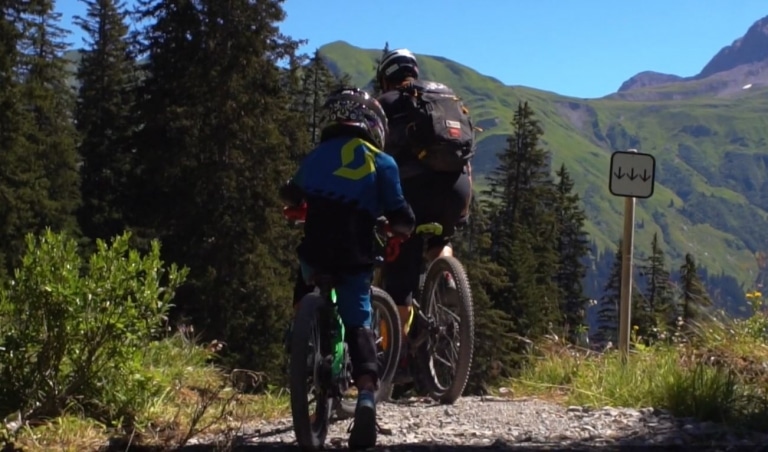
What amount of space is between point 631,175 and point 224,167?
20.6 m

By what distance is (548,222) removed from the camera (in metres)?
49.9

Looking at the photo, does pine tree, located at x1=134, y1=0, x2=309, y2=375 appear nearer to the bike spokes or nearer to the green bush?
the bike spokes

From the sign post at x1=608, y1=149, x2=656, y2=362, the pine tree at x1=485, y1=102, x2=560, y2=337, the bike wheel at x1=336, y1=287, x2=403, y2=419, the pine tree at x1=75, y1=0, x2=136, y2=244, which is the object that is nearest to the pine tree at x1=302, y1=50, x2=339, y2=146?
the pine tree at x1=75, y1=0, x2=136, y2=244

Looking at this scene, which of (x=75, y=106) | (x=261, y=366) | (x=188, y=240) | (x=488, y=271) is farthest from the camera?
(x=75, y=106)

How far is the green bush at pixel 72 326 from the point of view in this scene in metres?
4.75

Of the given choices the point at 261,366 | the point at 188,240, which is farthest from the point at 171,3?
the point at 261,366

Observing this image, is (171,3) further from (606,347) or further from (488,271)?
(606,347)

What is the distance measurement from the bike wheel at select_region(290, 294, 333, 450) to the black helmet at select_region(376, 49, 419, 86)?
2.02 meters

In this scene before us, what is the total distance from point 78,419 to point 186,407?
2.26 ft

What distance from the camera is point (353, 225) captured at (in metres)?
4.71

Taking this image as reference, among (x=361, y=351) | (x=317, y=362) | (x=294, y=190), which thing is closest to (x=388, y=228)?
(x=294, y=190)

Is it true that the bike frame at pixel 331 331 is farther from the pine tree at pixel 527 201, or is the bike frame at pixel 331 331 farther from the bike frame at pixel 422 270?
the pine tree at pixel 527 201

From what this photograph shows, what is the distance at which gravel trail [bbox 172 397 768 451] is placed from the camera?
15.6ft

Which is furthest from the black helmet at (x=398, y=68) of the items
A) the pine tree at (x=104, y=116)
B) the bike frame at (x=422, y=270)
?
the pine tree at (x=104, y=116)
